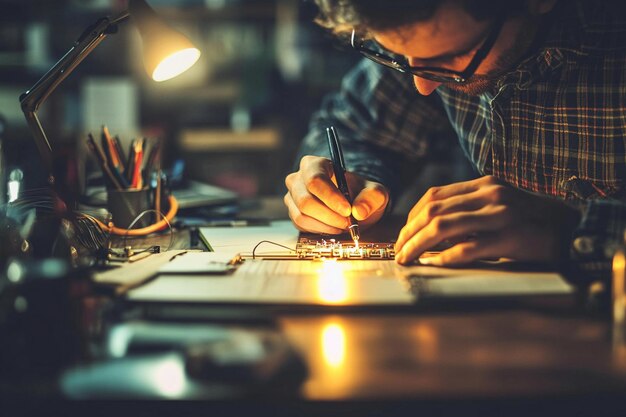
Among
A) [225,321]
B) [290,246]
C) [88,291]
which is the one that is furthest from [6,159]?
[225,321]

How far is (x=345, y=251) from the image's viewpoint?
899 mm

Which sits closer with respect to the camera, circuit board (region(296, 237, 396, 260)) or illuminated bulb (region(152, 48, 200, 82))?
circuit board (region(296, 237, 396, 260))

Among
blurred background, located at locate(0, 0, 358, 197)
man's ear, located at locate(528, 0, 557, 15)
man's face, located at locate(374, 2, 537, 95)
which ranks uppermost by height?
blurred background, located at locate(0, 0, 358, 197)

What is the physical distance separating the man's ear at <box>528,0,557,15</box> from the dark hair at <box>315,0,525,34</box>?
0.03 metres

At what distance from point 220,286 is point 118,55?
Result: 308cm

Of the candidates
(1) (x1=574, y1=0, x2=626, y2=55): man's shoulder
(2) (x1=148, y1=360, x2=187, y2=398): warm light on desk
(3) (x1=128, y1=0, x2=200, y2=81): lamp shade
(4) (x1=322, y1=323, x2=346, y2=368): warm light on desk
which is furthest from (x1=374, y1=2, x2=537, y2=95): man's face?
(2) (x1=148, y1=360, x2=187, y2=398): warm light on desk

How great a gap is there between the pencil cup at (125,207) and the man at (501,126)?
0.93 feet

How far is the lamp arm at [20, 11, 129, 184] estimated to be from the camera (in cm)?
99

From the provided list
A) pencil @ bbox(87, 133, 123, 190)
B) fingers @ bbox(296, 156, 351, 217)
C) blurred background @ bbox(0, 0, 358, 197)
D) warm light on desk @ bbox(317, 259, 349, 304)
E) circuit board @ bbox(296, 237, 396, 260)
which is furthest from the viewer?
blurred background @ bbox(0, 0, 358, 197)

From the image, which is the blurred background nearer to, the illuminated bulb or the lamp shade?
the illuminated bulb

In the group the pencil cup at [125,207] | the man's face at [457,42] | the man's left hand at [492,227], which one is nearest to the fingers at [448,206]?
the man's left hand at [492,227]

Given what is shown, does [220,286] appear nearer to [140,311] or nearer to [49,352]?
[140,311]

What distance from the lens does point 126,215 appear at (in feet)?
3.63

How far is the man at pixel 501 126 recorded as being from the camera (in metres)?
0.79
